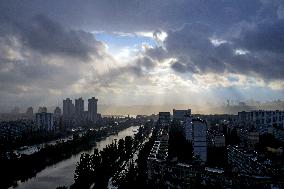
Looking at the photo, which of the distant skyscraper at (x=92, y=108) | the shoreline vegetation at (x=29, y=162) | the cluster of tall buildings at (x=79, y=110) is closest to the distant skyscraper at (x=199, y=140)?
the shoreline vegetation at (x=29, y=162)

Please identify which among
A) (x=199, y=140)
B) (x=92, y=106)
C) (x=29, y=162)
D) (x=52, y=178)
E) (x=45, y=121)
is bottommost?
(x=52, y=178)

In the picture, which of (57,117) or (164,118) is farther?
(57,117)

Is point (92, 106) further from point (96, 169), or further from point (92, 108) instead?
point (96, 169)

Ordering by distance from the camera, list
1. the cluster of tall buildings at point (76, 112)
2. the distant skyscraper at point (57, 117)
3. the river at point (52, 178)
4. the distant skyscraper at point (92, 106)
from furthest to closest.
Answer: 1. the distant skyscraper at point (92, 106)
2. the cluster of tall buildings at point (76, 112)
3. the distant skyscraper at point (57, 117)
4. the river at point (52, 178)

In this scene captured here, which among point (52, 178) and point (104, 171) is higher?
point (104, 171)

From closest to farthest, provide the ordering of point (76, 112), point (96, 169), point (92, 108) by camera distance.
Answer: point (96, 169), point (92, 108), point (76, 112)

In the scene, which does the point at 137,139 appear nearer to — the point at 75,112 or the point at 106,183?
the point at 106,183

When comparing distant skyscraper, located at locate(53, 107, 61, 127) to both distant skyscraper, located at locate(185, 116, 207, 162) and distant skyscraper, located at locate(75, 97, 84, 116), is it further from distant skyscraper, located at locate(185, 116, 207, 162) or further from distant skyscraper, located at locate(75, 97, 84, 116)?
distant skyscraper, located at locate(185, 116, 207, 162)

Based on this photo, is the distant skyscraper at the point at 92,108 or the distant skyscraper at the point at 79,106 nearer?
the distant skyscraper at the point at 92,108

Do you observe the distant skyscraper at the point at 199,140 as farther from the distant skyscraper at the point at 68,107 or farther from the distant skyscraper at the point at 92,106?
the distant skyscraper at the point at 68,107

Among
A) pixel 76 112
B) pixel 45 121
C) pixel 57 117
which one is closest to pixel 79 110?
pixel 76 112

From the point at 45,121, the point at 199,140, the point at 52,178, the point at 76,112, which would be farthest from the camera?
the point at 76,112
